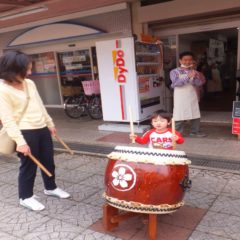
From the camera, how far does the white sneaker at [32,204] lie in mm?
3541

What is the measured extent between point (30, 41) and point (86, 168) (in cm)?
682

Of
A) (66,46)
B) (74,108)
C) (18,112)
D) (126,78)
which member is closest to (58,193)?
(18,112)

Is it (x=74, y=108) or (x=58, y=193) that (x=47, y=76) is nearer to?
(x=74, y=108)

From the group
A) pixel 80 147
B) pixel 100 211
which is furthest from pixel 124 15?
pixel 100 211

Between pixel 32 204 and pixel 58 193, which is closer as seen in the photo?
pixel 32 204

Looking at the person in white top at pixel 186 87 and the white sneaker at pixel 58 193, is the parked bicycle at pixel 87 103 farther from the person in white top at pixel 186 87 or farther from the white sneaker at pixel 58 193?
the white sneaker at pixel 58 193

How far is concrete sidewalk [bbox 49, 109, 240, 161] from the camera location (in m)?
5.01

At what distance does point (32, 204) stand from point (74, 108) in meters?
5.62

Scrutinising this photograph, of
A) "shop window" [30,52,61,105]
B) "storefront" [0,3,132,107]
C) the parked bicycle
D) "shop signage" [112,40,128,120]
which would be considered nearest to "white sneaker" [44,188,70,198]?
"shop signage" [112,40,128,120]

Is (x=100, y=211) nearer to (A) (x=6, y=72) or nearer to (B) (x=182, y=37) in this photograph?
(A) (x=6, y=72)

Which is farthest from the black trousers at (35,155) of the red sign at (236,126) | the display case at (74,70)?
the display case at (74,70)

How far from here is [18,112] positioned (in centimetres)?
324

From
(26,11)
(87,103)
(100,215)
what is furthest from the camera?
(87,103)

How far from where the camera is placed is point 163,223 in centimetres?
313
